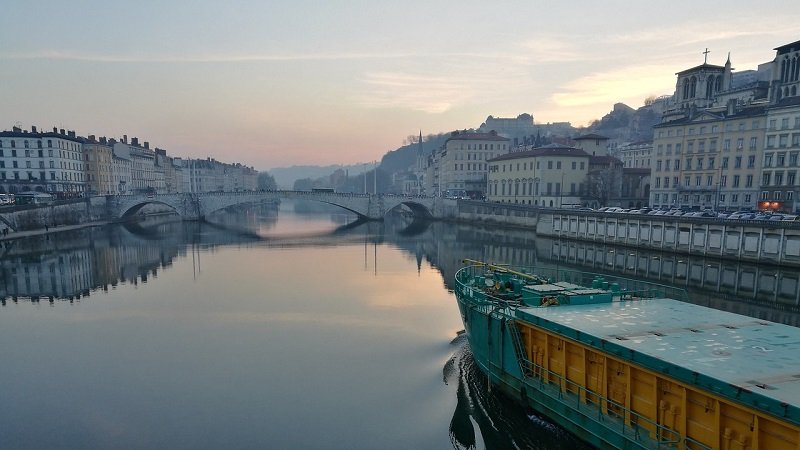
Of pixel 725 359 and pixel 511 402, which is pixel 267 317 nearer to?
pixel 511 402

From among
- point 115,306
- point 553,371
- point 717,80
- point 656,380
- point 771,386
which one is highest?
point 717,80

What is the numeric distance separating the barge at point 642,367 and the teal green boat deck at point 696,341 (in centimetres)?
2

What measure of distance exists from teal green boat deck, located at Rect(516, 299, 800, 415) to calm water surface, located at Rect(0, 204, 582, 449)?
397cm

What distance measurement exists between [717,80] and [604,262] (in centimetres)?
7345

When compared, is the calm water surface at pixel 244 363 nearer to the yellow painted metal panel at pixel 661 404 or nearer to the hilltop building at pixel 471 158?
the yellow painted metal panel at pixel 661 404

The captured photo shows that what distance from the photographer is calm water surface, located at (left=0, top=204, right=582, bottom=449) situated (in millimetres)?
15203

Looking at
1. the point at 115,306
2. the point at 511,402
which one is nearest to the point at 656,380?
the point at 511,402

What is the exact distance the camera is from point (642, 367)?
10141mm

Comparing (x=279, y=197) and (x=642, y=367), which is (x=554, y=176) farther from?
(x=642, y=367)

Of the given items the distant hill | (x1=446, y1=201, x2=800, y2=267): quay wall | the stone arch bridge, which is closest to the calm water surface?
(x1=446, y1=201, x2=800, y2=267): quay wall

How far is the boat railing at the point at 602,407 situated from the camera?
9641 millimetres

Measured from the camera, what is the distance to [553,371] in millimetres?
13344

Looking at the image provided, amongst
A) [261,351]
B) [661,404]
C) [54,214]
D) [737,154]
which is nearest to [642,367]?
[661,404]

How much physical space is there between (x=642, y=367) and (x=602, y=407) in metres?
2.12
